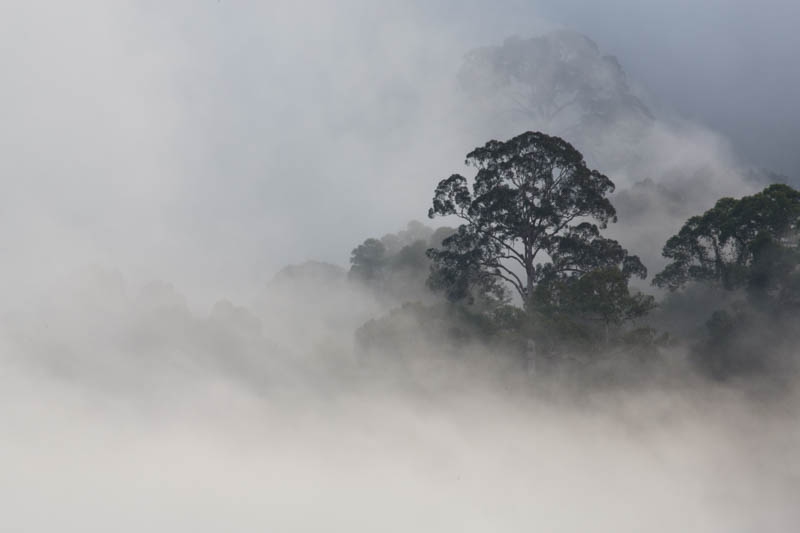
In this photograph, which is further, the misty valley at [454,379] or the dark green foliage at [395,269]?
the dark green foliage at [395,269]

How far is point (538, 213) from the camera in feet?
142

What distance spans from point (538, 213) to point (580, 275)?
3.84 m

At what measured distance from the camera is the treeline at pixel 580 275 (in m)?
38.6

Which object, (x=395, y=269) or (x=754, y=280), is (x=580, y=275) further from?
(x=395, y=269)

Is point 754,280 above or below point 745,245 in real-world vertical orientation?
below

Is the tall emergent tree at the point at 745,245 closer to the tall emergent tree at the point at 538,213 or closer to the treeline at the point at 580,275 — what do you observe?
the treeline at the point at 580,275

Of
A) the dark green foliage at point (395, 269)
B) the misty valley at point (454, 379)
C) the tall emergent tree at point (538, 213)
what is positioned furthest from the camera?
the dark green foliage at point (395, 269)

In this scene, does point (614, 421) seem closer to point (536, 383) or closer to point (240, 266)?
point (536, 383)

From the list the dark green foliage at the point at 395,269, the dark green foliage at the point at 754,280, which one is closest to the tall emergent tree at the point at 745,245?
the dark green foliage at the point at 754,280

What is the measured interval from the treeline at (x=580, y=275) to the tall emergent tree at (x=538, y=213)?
2.4 inches

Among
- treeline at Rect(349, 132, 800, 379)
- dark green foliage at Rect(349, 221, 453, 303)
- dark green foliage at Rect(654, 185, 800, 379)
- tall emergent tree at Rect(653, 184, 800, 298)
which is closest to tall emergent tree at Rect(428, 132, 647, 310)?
treeline at Rect(349, 132, 800, 379)

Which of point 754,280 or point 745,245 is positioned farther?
point 745,245

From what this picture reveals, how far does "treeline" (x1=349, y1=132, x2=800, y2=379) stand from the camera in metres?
38.6

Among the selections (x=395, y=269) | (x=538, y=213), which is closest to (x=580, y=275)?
(x=538, y=213)
